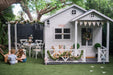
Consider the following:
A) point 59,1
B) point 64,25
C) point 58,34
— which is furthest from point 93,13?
point 59,1

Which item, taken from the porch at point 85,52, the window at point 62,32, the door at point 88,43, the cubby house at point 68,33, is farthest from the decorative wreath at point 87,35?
the window at point 62,32

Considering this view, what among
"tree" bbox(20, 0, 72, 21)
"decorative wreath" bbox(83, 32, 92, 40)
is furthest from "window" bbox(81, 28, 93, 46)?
"tree" bbox(20, 0, 72, 21)

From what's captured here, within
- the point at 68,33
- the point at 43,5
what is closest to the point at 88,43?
the point at 68,33

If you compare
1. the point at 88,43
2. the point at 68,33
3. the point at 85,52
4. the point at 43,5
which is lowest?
the point at 85,52

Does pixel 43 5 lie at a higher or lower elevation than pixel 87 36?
higher

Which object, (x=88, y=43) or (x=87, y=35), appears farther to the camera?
(x=88, y=43)

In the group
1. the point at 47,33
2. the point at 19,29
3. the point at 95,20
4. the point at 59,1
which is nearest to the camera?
the point at 95,20

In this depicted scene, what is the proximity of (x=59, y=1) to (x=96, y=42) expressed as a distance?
38.3 ft

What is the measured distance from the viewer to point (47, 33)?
31.8 ft

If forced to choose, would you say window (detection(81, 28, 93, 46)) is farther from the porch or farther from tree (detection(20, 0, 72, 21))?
tree (detection(20, 0, 72, 21))

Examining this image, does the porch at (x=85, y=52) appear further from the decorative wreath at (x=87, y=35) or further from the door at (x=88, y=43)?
the decorative wreath at (x=87, y=35)

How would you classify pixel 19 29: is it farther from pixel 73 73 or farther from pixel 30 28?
pixel 73 73

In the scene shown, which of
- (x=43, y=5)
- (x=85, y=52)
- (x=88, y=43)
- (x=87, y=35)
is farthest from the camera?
(x=43, y=5)

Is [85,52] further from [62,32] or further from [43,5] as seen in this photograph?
[43,5]
